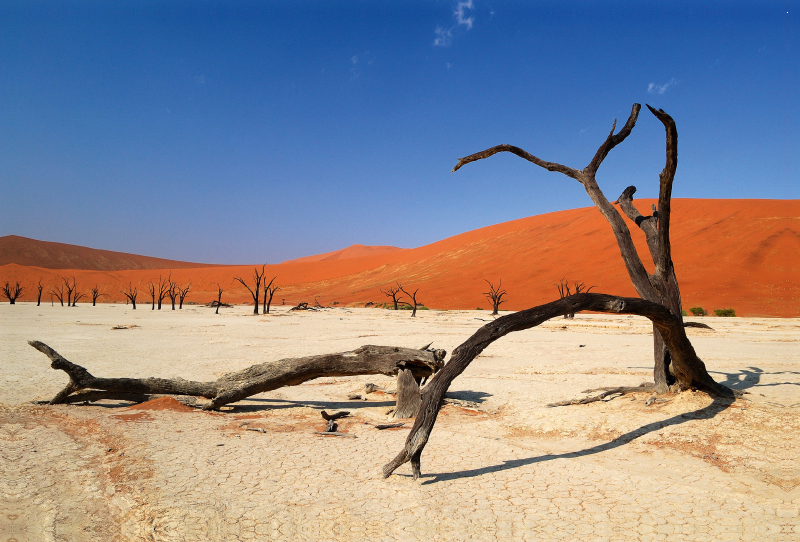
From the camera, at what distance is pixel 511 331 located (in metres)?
4.05

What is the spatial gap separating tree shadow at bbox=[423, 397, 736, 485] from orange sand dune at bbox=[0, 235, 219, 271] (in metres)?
135

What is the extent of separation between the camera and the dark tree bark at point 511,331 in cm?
368

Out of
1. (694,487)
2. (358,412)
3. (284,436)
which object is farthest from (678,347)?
(284,436)

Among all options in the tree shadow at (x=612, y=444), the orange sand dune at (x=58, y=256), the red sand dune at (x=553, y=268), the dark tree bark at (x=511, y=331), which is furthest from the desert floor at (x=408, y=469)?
the orange sand dune at (x=58, y=256)

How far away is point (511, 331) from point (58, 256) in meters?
142

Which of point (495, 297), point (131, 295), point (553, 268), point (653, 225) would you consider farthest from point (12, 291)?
point (653, 225)

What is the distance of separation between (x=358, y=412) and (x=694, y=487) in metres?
4.08

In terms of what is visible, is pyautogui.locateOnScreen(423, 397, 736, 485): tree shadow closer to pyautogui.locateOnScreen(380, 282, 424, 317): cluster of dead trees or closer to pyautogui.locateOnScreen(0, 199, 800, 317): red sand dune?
pyautogui.locateOnScreen(380, 282, 424, 317): cluster of dead trees

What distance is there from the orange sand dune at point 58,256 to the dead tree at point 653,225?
134747mm

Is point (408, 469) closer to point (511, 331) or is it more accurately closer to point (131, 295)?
point (511, 331)

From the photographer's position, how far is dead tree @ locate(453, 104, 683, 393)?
5.74 meters

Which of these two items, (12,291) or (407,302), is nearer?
(407,302)

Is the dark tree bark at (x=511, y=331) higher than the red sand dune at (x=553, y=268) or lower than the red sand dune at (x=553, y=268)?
lower

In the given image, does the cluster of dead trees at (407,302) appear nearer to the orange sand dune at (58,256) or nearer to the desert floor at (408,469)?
the desert floor at (408,469)
